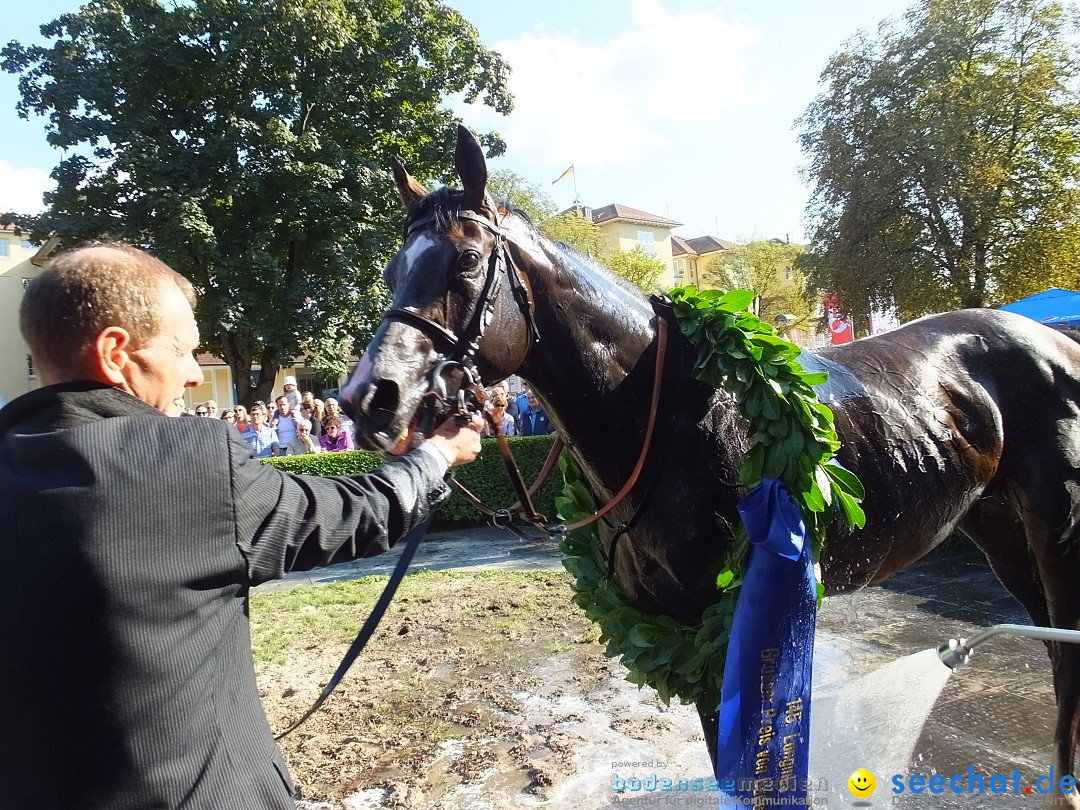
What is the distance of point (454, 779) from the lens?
328cm

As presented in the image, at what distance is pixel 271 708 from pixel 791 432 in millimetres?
3621

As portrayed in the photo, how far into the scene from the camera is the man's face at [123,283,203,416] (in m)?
1.26

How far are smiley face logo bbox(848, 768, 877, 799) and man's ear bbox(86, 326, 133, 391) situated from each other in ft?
9.26

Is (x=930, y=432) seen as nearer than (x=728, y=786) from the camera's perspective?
No

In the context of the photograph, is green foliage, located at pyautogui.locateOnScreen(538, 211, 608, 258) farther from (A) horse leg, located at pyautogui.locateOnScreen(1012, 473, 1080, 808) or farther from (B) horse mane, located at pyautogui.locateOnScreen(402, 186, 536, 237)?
(B) horse mane, located at pyautogui.locateOnScreen(402, 186, 536, 237)

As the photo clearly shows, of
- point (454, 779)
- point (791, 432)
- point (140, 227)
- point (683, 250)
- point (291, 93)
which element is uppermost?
point (683, 250)

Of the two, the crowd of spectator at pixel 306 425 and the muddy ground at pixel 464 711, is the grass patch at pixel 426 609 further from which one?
the crowd of spectator at pixel 306 425

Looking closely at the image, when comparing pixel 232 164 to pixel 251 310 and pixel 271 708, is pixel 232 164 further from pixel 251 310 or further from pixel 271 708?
pixel 271 708

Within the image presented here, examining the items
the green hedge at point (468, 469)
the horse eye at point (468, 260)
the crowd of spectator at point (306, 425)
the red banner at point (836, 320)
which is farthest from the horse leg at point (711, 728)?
the red banner at point (836, 320)

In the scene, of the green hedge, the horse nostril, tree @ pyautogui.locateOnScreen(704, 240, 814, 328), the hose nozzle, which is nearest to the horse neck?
the horse nostril

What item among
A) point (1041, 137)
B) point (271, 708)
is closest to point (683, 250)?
point (1041, 137)

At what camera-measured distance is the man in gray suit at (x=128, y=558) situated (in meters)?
1.04

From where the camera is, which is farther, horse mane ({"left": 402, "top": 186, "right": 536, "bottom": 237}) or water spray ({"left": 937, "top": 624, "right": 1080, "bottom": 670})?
horse mane ({"left": 402, "top": 186, "right": 536, "bottom": 237})

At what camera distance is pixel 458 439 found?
170 cm
